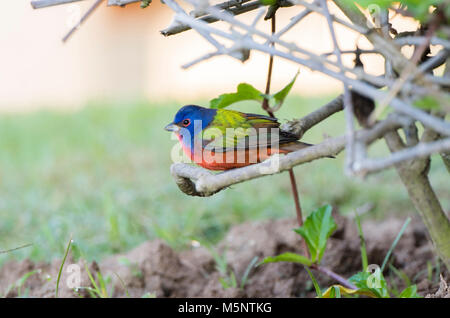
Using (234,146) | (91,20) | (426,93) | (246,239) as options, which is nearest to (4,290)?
(246,239)

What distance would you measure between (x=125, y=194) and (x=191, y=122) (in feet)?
7.06

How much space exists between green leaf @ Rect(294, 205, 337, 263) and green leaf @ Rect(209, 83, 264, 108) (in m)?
0.48

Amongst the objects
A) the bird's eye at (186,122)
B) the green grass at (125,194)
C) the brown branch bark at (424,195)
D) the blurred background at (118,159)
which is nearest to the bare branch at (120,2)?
the blurred background at (118,159)

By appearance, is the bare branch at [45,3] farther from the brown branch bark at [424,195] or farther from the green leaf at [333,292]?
the green leaf at [333,292]

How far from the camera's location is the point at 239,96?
201 centimetres

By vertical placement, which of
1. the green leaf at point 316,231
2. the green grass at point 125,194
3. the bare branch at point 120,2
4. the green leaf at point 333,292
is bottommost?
the green grass at point 125,194

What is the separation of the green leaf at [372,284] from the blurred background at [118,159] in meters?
0.51

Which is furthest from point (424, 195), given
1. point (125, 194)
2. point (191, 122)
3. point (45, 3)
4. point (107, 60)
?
point (107, 60)

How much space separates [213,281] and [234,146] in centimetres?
90

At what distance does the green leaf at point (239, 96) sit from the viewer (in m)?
1.97

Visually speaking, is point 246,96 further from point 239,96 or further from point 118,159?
point 118,159

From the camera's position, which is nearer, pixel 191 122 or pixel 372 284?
pixel 372 284

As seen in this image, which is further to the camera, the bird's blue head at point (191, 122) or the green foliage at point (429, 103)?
the bird's blue head at point (191, 122)

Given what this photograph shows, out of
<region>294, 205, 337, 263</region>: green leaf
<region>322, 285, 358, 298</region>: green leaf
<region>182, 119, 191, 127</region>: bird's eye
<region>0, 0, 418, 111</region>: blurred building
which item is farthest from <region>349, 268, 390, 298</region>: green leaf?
<region>0, 0, 418, 111</region>: blurred building
